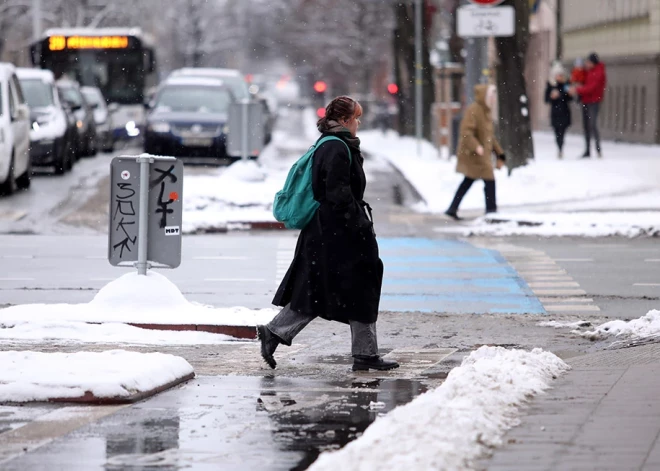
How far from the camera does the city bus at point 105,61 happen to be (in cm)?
4516

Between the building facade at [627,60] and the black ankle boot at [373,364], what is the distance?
1184 inches

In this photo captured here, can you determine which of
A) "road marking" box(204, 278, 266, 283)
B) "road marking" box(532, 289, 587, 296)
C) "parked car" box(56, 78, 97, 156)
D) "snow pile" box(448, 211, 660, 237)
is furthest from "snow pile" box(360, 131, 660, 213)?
"road marking" box(204, 278, 266, 283)

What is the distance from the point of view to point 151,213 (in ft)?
35.6

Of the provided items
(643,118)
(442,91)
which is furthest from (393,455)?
(643,118)

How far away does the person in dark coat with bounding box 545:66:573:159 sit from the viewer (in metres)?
31.1

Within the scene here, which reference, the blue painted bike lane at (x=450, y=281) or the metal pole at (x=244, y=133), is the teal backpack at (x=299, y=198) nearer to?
the blue painted bike lane at (x=450, y=281)

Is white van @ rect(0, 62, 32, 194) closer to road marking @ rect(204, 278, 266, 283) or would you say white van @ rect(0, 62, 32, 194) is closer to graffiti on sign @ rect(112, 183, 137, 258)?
road marking @ rect(204, 278, 266, 283)

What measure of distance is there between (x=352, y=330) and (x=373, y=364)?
0.92 feet

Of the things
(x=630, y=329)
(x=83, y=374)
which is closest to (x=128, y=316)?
(x=83, y=374)

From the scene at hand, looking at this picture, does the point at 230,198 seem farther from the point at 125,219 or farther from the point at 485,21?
the point at 125,219

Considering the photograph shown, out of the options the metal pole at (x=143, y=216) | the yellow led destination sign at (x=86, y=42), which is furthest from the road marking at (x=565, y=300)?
the yellow led destination sign at (x=86, y=42)

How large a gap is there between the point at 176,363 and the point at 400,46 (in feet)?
139

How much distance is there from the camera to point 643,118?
39281 mm

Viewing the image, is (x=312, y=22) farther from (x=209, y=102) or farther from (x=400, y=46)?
(x=209, y=102)
